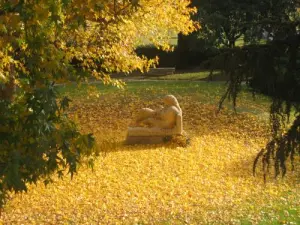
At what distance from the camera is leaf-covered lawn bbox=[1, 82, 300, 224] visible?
22.5 feet

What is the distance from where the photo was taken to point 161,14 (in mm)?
9656

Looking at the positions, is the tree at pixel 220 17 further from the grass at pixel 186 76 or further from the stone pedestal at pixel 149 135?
the stone pedestal at pixel 149 135

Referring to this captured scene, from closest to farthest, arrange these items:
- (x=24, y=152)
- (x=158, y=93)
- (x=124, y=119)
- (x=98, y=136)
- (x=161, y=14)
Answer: (x=24, y=152) < (x=161, y=14) < (x=98, y=136) < (x=124, y=119) < (x=158, y=93)

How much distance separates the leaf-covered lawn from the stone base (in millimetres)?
178

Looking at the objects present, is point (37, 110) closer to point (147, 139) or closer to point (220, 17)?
point (147, 139)

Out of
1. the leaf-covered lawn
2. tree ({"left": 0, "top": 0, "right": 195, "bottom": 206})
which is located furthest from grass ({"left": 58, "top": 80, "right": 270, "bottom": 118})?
tree ({"left": 0, "top": 0, "right": 195, "bottom": 206})

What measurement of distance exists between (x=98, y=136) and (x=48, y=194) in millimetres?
3942

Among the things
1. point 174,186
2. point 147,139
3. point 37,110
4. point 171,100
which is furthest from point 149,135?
point 37,110

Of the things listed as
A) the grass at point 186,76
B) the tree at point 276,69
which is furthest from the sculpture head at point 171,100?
the grass at point 186,76

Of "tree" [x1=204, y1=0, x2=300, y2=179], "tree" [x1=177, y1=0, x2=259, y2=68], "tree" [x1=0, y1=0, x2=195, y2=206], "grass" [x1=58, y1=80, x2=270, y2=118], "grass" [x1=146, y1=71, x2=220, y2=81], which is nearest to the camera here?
"tree" [x1=204, y1=0, x2=300, y2=179]

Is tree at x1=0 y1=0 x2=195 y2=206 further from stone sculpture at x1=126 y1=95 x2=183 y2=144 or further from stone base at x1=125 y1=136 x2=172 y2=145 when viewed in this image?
stone base at x1=125 y1=136 x2=172 y2=145

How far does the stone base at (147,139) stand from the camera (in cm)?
1080

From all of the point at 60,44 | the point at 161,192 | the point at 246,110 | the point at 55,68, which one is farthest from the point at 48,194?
the point at 246,110

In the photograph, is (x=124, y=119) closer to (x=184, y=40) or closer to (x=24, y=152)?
(x=24, y=152)
